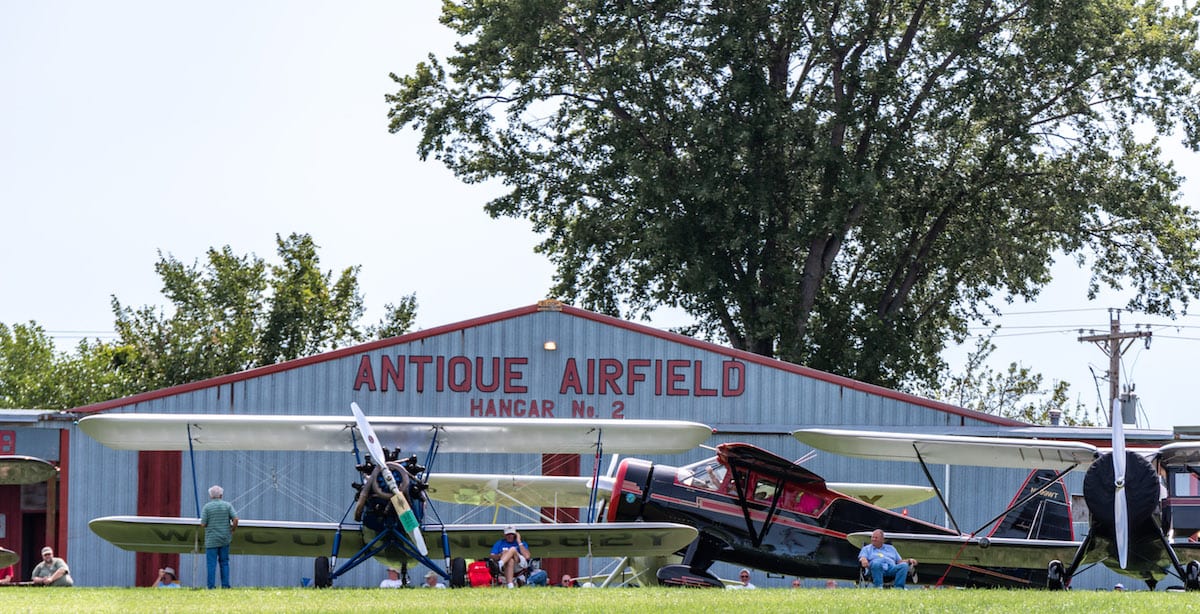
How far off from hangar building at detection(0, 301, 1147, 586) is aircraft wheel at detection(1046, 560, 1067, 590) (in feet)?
18.0

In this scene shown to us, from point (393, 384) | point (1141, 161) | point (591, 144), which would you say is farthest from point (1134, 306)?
point (393, 384)

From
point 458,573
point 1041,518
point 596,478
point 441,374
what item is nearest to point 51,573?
point 458,573

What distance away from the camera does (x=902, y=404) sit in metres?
26.3

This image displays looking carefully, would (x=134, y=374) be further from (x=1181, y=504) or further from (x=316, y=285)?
(x=1181, y=504)

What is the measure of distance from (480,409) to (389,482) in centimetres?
708

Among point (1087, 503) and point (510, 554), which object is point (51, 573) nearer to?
point (510, 554)

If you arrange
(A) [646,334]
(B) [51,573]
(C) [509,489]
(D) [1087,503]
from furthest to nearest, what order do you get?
1. (A) [646,334]
2. (C) [509,489]
3. (B) [51,573]
4. (D) [1087,503]

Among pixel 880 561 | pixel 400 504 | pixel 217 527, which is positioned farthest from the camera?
pixel 880 561

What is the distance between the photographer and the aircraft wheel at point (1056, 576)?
2011cm

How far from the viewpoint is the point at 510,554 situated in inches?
779

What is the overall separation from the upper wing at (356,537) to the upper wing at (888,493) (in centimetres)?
538

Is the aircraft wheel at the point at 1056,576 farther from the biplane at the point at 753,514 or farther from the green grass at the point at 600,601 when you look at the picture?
the green grass at the point at 600,601

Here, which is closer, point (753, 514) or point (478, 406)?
point (753, 514)

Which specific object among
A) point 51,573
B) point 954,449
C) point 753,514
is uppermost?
point 954,449
